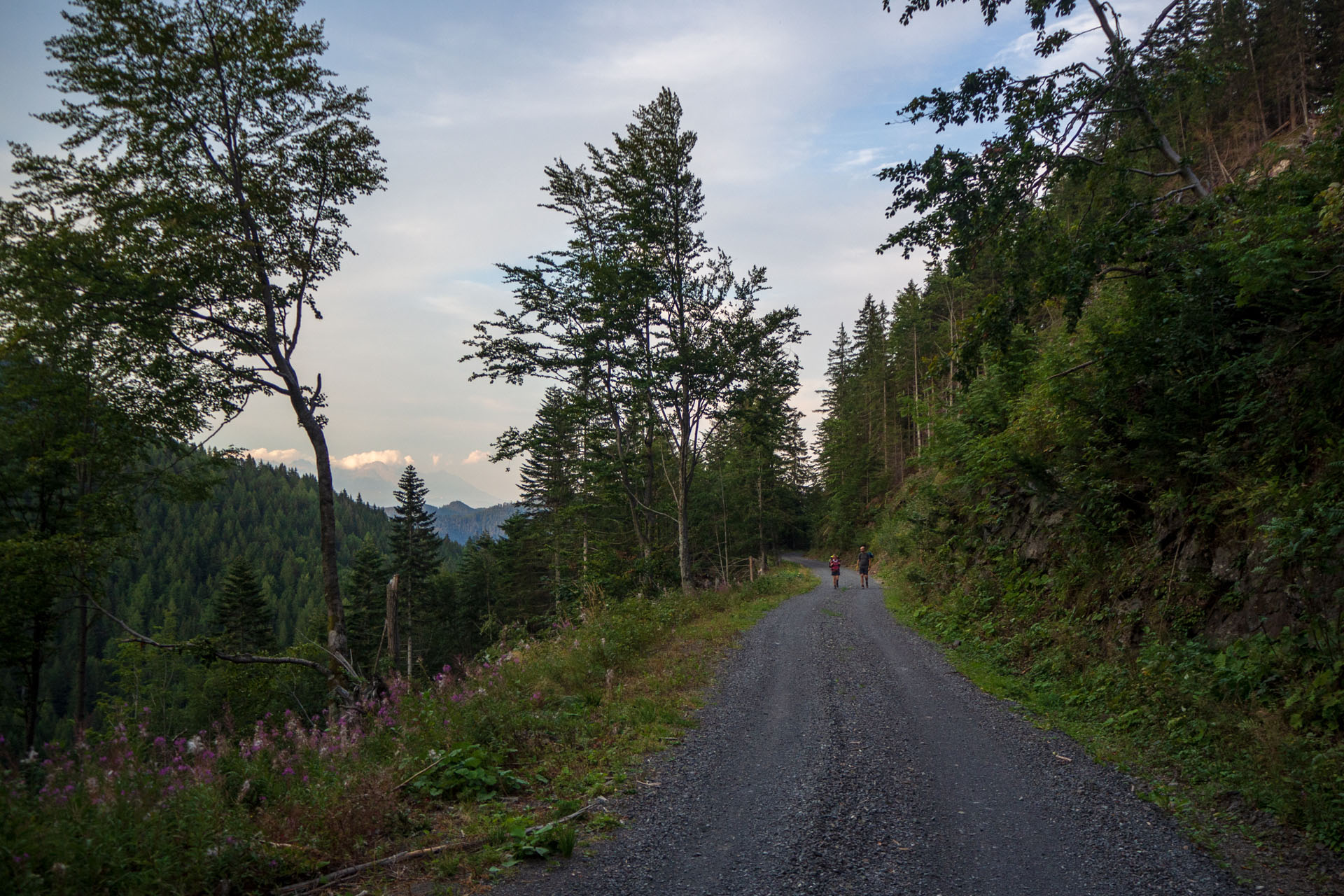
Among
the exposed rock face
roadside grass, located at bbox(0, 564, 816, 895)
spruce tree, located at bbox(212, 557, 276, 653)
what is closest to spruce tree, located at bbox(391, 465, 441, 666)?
spruce tree, located at bbox(212, 557, 276, 653)

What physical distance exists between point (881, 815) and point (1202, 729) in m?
3.45

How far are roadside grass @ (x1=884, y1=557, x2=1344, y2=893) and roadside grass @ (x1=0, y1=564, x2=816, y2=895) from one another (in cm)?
460

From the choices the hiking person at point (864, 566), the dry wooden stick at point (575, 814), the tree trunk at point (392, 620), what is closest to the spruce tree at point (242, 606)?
the tree trunk at point (392, 620)

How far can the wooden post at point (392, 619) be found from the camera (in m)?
10.0

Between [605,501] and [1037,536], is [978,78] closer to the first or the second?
[1037,536]

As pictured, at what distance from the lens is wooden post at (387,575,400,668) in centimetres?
1003

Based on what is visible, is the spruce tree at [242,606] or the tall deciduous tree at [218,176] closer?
the tall deciduous tree at [218,176]

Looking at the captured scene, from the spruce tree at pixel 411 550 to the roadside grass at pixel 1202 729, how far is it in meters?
38.0

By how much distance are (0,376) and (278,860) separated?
10847 mm

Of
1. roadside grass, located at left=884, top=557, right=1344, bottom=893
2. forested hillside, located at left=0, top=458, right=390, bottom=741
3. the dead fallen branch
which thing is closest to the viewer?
the dead fallen branch

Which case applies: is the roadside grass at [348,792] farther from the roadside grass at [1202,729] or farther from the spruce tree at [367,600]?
the spruce tree at [367,600]

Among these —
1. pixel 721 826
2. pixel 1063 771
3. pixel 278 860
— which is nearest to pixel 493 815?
pixel 278 860

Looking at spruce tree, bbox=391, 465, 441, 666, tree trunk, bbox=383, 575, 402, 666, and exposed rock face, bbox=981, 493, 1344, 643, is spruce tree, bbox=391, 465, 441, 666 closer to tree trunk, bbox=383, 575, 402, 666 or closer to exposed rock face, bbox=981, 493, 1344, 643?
tree trunk, bbox=383, 575, 402, 666

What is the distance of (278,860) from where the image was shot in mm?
3787
